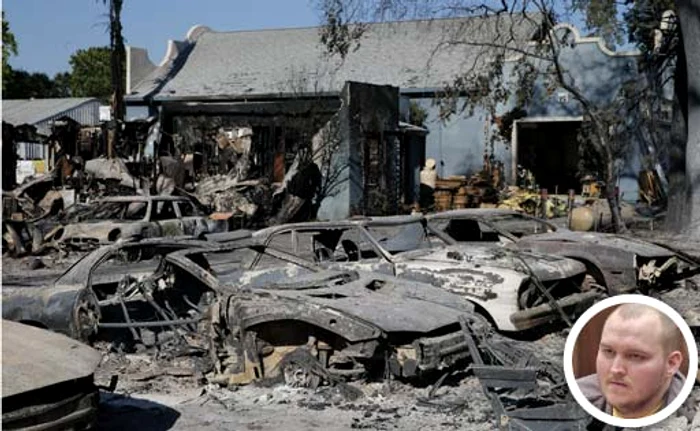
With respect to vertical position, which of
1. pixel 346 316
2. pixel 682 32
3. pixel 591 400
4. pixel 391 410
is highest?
pixel 682 32

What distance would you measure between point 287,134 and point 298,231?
1688cm

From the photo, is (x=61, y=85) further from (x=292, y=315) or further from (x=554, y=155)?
(x=292, y=315)

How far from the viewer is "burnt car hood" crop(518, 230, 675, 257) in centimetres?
1035

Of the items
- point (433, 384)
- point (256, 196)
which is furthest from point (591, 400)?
point (256, 196)

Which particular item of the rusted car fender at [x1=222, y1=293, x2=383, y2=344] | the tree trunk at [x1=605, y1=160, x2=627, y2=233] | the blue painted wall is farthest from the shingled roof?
the rusted car fender at [x1=222, y1=293, x2=383, y2=344]

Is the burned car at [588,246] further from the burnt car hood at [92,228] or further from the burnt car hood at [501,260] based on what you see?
the burnt car hood at [92,228]

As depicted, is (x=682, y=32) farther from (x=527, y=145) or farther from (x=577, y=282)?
(x=527, y=145)

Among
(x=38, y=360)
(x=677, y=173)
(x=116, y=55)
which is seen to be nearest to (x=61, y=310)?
(x=38, y=360)

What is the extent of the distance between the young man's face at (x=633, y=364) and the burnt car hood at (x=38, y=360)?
3.92 m

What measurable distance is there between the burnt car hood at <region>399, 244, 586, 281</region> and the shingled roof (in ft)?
69.7

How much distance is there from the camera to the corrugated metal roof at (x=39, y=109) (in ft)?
166

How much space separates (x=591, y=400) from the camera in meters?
1.30

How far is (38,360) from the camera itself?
4910mm

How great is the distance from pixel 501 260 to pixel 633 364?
7.79 metres
